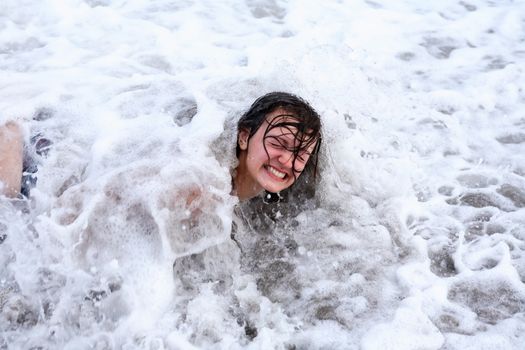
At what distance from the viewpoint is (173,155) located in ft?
11.1

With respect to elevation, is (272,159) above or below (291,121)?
below

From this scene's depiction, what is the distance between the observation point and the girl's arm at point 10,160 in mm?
3188

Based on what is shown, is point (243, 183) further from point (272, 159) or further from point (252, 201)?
point (272, 159)

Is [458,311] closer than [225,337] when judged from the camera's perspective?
No

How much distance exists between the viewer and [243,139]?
3383 mm

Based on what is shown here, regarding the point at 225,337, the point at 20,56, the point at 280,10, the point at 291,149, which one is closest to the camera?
the point at 225,337

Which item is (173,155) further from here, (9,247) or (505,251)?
(505,251)

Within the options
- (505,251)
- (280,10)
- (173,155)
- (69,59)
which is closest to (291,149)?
(173,155)

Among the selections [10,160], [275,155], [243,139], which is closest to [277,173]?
[275,155]

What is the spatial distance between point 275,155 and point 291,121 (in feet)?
0.72

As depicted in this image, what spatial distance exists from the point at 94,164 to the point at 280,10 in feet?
10.9

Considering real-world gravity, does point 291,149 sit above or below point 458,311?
above

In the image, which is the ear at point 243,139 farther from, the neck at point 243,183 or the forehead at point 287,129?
the forehead at point 287,129

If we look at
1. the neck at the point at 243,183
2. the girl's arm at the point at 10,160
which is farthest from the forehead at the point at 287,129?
the girl's arm at the point at 10,160
